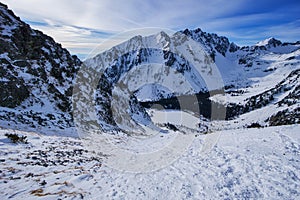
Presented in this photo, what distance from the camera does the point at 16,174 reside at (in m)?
9.41

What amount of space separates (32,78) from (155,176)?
26.6 meters

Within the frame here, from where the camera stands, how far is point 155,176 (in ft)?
37.8

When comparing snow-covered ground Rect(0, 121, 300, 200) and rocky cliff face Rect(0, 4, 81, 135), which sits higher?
rocky cliff face Rect(0, 4, 81, 135)

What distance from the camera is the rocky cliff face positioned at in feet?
78.2

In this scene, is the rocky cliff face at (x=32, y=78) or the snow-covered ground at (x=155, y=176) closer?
the snow-covered ground at (x=155, y=176)

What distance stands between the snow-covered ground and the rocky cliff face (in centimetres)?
1021

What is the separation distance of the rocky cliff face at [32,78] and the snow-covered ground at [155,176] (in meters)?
10.2

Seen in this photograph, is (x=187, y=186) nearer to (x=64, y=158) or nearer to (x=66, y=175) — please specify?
(x=66, y=175)

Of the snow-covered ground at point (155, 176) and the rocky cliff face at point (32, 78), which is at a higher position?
the rocky cliff face at point (32, 78)

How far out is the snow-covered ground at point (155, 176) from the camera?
8.82 m

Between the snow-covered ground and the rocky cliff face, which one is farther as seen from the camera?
the rocky cliff face

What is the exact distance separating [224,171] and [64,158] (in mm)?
9791

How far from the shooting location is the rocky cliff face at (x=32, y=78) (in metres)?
23.8

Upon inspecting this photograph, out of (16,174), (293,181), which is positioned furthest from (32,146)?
(293,181)
